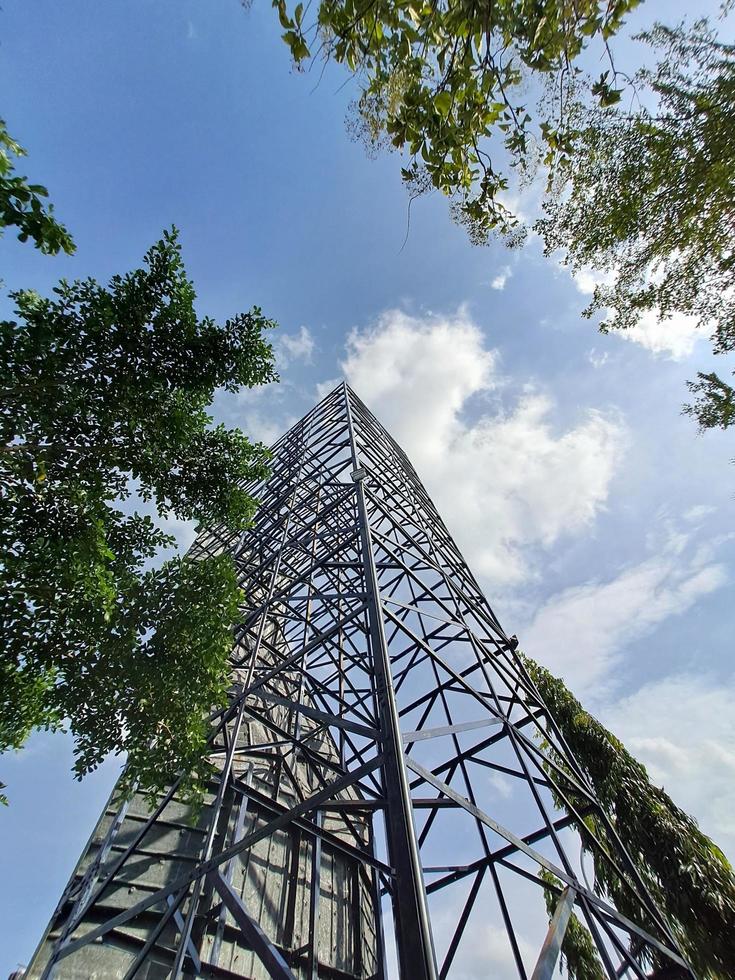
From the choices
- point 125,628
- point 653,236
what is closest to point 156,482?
point 125,628

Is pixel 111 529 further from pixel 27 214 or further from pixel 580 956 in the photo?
pixel 580 956

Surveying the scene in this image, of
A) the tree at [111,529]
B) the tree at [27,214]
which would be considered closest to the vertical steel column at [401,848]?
the tree at [111,529]

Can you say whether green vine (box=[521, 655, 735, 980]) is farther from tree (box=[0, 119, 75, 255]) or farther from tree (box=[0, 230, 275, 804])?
tree (box=[0, 119, 75, 255])

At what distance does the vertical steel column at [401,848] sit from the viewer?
2.13 m

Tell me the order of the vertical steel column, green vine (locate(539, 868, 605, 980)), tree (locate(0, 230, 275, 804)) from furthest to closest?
1. green vine (locate(539, 868, 605, 980))
2. tree (locate(0, 230, 275, 804))
3. the vertical steel column

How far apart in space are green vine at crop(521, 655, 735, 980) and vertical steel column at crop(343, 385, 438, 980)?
2586mm

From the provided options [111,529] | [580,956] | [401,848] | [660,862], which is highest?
[111,529]

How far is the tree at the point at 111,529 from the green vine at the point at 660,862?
4.12m

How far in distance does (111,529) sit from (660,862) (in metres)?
7.43

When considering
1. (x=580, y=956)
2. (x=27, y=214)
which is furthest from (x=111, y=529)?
(x=580, y=956)

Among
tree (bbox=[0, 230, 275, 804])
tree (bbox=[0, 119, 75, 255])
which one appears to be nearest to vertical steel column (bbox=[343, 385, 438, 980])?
tree (bbox=[0, 230, 275, 804])

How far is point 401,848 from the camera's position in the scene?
2.47m

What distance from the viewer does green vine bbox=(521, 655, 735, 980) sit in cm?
482

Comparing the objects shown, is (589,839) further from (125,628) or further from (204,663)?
(125,628)
